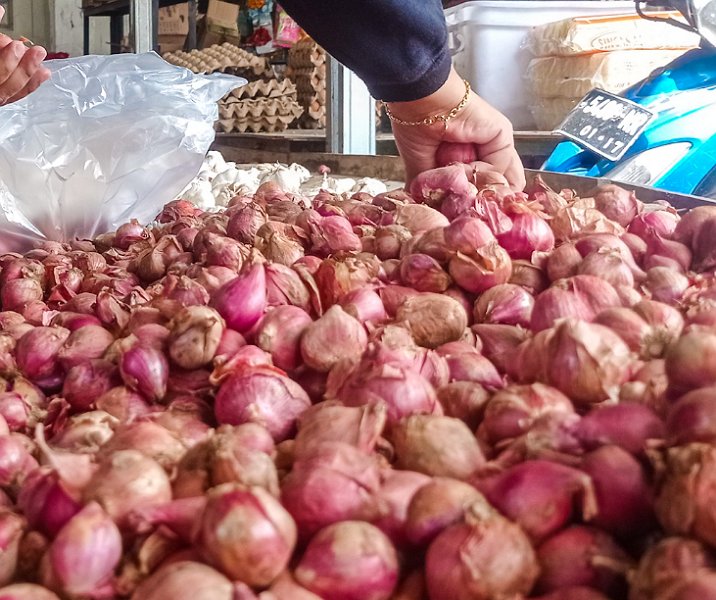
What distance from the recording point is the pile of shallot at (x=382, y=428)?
36 centimetres

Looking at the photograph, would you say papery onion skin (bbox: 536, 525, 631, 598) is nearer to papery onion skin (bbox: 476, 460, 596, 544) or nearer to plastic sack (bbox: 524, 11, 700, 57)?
papery onion skin (bbox: 476, 460, 596, 544)

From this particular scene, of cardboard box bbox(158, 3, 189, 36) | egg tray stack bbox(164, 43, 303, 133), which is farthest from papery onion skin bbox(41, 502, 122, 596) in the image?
cardboard box bbox(158, 3, 189, 36)

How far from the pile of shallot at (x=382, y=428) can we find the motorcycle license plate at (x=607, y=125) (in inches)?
41.4

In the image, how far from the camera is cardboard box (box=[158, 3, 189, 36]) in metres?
5.55

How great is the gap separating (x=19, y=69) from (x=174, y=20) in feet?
14.9

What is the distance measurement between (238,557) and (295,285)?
0.38 meters

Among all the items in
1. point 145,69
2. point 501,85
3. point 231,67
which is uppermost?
point 145,69

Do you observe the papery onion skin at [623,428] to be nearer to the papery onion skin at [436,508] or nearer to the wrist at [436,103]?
the papery onion skin at [436,508]

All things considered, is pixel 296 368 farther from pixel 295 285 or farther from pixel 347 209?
pixel 347 209

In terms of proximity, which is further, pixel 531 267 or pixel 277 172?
pixel 277 172

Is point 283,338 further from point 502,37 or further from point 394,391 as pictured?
point 502,37

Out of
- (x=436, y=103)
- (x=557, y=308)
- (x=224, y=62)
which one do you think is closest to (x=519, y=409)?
(x=557, y=308)

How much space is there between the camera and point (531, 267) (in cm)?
77

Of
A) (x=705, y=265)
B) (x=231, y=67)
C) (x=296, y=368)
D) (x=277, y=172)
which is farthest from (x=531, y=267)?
(x=231, y=67)
